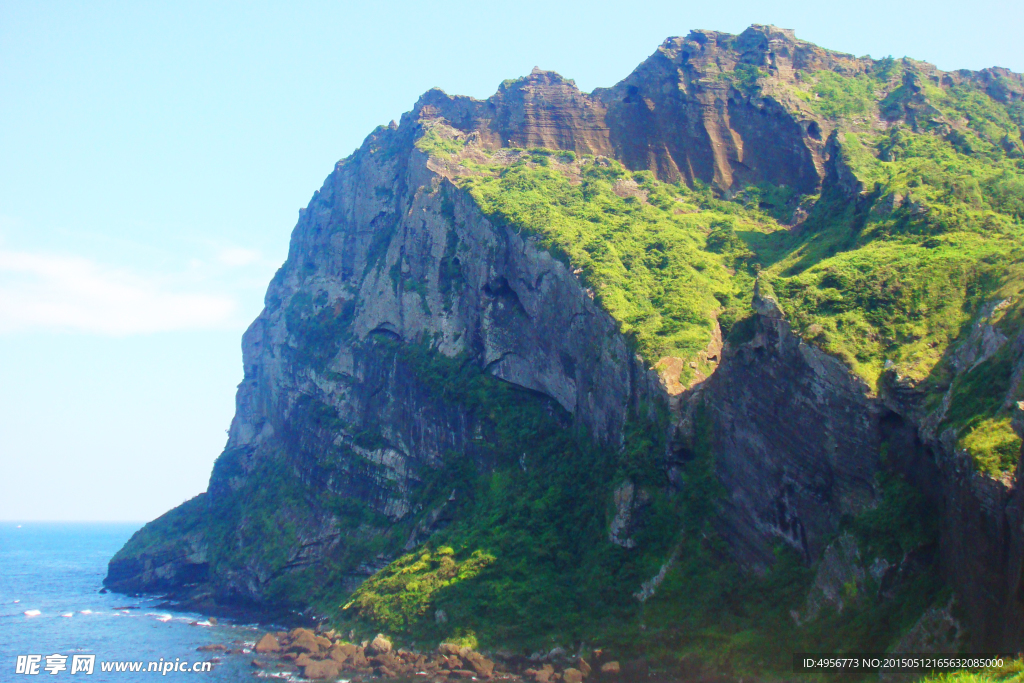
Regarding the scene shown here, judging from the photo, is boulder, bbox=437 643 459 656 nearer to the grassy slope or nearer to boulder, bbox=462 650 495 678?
boulder, bbox=462 650 495 678

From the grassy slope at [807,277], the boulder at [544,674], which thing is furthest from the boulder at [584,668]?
the grassy slope at [807,277]

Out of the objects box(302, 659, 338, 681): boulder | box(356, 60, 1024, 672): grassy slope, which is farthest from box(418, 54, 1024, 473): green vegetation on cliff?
box(302, 659, 338, 681): boulder

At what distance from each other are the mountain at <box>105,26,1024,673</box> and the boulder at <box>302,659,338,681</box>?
4421 mm

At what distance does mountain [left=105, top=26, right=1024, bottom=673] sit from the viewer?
3123 cm

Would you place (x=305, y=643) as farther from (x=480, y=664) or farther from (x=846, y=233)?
(x=846, y=233)

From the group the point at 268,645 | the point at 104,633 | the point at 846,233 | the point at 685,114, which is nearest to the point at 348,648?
the point at 268,645

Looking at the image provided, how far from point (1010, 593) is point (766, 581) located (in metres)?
13.2

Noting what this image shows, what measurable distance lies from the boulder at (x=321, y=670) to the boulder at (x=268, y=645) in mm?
5984

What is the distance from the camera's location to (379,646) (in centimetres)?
4212

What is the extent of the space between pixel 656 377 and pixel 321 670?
71.1 feet

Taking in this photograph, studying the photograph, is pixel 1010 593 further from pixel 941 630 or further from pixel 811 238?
pixel 811 238

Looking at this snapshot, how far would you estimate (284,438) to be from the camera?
7562 centimetres

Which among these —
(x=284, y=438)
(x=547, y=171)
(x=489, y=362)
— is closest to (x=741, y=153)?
(x=547, y=171)

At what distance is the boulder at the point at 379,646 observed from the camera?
138 ft
